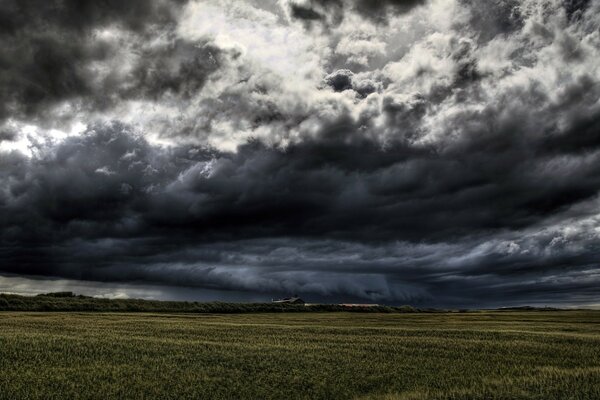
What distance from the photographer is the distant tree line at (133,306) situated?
99.4 m

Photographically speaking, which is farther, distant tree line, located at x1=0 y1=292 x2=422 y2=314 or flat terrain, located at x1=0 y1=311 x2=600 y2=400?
distant tree line, located at x1=0 y1=292 x2=422 y2=314

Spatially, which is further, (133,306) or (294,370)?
(133,306)

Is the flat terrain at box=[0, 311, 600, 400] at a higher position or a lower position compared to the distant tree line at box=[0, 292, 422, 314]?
lower

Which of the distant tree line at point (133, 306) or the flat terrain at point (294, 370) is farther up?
the distant tree line at point (133, 306)

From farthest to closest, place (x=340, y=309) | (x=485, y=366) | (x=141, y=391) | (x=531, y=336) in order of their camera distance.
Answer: (x=340, y=309) < (x=531, y=336) < (x=485, y=366) < (x=141, y=391)

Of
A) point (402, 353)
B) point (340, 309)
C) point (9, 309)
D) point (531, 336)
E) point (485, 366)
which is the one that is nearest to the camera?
point (485, 366)

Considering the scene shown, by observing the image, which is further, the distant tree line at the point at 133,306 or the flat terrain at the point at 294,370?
the distant tree line at the point at 133,306

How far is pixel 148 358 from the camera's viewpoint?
2412cm

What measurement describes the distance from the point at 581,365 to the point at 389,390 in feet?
42.2

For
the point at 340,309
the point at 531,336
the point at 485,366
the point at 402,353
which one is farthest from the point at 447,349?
the point at 340,309

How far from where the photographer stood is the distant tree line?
3915 inches

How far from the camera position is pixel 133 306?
381ft

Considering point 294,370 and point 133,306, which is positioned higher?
point 133,306

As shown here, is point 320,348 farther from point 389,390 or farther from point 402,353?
point 389,390
